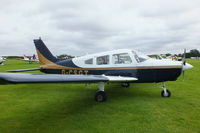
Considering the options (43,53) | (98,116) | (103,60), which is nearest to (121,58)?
(103,60)

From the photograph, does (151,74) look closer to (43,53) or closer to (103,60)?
(103,60)

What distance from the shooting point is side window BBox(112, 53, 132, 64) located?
7.53 m

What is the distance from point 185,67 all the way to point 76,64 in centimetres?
511

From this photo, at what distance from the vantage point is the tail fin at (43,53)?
993cm

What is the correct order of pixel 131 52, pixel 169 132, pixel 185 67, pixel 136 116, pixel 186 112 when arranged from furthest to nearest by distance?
pixel 131 52
pixel 185 67
pixel 186 112
pixel 136 116
pixel 169 132

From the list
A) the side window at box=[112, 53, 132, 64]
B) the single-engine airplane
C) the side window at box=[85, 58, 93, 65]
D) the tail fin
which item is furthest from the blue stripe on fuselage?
the tail fin

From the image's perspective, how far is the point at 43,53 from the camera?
10094 millimetres

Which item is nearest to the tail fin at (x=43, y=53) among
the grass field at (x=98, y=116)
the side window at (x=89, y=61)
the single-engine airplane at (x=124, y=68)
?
the single-engine airplane at (x=124, y=68)

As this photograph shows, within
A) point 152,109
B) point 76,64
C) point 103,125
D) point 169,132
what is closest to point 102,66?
point 76,64

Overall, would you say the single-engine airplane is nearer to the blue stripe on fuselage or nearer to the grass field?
the blue stripe on fuselage

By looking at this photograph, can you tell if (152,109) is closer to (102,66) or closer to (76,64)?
(102,66)

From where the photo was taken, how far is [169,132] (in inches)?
151

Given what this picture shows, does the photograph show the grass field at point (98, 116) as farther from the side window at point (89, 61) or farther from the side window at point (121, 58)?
the side window at point (89, 61)

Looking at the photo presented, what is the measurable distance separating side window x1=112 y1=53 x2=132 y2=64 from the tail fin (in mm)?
4131
